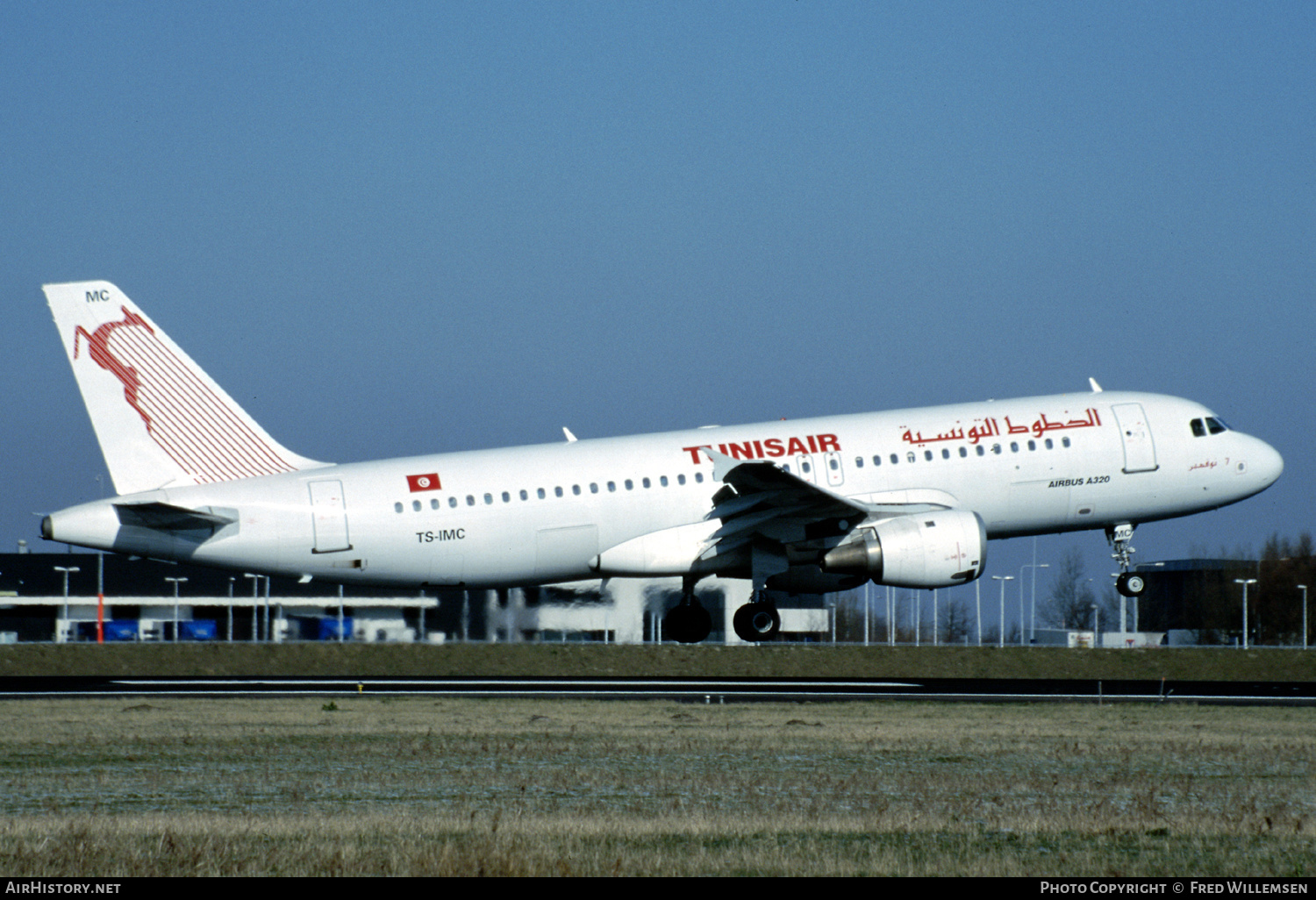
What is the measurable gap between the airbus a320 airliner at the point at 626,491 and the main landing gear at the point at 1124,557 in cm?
78

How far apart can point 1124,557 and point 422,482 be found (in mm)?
17360

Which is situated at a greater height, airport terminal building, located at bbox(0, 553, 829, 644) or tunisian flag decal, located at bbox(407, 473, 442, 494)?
tunisian flag decal, located at bbox(407, 473, 442, 494)

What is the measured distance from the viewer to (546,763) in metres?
25.6

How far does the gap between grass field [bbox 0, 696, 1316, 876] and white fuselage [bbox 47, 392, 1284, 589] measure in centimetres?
363

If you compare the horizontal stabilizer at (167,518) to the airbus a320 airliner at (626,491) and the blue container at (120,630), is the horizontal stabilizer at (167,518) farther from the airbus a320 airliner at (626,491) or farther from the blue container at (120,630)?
the blue container at (120,630)

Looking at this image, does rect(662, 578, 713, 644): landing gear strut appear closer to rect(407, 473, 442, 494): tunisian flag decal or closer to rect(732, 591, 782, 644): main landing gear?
rect(732, 591, 782, 644): main landing gear

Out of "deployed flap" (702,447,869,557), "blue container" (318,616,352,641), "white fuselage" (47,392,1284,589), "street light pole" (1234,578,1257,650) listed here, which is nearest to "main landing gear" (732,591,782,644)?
"deployed flap" (702,447,869,557)

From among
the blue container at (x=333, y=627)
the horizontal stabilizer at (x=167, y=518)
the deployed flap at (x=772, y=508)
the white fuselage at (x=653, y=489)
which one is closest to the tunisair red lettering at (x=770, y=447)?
the white fuselage at (x=653, y=489)

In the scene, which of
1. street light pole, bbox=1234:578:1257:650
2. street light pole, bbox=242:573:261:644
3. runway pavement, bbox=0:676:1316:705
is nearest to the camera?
runway pavement, bbox=0:676:1316:705

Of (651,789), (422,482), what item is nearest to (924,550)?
(422,482)

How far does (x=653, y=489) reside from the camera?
35906mm

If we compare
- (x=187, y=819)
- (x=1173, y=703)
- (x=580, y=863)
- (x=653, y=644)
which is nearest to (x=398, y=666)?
(x=653, y=644)

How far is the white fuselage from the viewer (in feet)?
113
